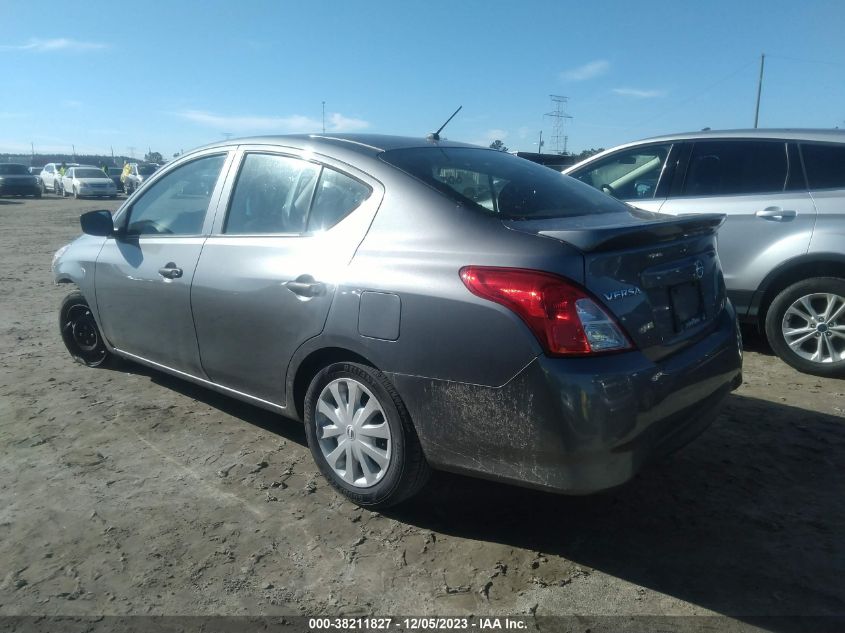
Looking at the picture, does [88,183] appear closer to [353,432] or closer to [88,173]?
[88,173]

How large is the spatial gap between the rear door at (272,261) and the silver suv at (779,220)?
3.37 meters

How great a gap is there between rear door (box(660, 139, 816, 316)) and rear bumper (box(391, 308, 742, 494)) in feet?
8.92

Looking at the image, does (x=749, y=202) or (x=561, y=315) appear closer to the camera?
(x=561, y=315)

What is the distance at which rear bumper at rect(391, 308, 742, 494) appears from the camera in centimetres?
246

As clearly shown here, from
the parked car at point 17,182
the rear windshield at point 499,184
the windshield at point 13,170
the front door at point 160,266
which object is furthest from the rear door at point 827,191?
the windshield at point 13,170

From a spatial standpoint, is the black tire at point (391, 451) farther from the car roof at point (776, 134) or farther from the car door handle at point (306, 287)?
the car roof at point (776, 134)

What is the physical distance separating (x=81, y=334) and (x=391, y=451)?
135 inches

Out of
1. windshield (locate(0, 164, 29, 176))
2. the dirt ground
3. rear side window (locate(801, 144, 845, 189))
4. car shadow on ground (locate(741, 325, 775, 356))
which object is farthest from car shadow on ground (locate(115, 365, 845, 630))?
windshield (locate(0, 164, 29, 176))

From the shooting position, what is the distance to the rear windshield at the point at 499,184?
310cm

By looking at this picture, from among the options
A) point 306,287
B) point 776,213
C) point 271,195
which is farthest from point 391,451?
point 776,213

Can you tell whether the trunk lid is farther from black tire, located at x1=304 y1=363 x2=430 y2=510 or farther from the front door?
the front door

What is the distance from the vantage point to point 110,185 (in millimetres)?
34281

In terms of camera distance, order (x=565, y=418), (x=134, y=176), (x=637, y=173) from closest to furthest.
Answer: (x=565, y=418), (x=637, y=173), (x=134, y=176)

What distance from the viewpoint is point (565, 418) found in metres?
2.46
